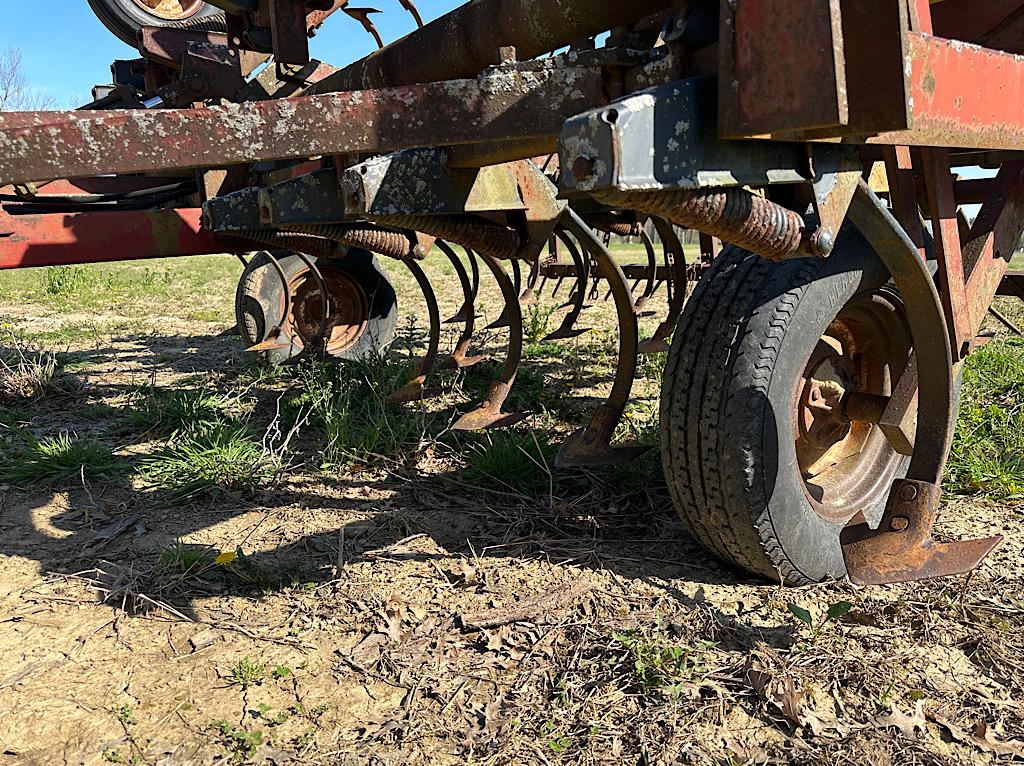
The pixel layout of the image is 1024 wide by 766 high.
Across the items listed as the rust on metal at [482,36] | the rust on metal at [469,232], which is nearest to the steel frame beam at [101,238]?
the rust on metal at [482,36]

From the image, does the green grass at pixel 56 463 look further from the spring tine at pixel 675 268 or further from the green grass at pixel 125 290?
the green grass at pixel 125 290

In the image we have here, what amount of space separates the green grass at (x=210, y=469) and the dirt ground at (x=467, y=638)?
6 centimetres

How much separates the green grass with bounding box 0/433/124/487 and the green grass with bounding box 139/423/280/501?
0.44 feet

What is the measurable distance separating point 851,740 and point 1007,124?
1.20 meters

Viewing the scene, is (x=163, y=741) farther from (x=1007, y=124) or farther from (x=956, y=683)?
(x=1007, y=124)

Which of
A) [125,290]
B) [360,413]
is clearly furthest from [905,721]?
[125,290]

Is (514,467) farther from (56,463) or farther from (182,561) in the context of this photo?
(56,463)

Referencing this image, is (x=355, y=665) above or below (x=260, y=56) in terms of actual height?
below

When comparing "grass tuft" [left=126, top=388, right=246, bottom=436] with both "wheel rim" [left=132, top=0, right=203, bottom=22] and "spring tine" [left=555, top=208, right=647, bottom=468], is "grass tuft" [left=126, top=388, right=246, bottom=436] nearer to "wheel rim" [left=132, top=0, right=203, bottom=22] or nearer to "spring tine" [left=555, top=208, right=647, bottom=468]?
"spring tine" [left=555, top=208, right=647, bottom=468]

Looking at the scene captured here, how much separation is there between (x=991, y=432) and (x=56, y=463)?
11.2ft

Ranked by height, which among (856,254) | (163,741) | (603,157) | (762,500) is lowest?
(163,741)

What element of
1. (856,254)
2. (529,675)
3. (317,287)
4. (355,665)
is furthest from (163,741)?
(317,287)

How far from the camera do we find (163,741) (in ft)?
5.00

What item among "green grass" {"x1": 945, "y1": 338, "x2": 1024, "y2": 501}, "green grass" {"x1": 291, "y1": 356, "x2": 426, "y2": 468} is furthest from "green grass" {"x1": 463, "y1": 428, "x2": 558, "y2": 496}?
"green grass" {"x1": 945, "y1": 338, "x2": 1024, "y2": 501}
